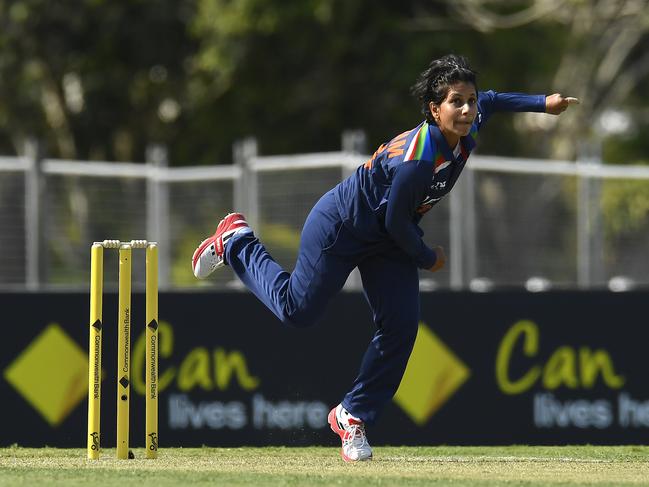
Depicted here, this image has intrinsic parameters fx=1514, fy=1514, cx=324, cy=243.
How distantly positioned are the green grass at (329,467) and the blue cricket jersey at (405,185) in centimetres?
106

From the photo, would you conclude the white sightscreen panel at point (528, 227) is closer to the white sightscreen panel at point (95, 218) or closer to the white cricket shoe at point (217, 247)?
the white sightscreen panel at point (95, 218)

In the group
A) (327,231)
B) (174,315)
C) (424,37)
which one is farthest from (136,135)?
(327,231)

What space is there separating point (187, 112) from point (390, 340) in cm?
1711

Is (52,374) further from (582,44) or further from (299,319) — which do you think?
(582,44)

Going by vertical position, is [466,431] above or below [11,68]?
below

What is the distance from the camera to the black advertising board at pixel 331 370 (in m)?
8.85

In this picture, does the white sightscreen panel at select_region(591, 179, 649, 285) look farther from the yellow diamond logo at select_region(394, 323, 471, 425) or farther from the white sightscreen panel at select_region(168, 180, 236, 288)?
the yellow diamond logo at select_region(394, 323, 471, 425)

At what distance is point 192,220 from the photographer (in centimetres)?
1302

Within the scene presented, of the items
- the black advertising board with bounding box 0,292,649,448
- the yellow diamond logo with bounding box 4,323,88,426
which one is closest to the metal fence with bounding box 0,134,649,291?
the black advertising board with bounding box 0,292,649,448

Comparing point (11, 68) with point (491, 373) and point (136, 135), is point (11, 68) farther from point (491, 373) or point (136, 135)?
point (491, 373)

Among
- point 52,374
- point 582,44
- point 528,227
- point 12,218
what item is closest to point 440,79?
point 52,374

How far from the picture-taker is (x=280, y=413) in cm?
902

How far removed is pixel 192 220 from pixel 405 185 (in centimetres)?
634

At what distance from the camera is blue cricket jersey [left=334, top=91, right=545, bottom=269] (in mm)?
6887
